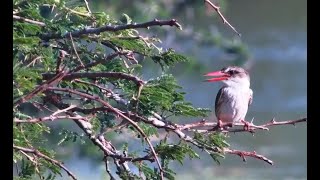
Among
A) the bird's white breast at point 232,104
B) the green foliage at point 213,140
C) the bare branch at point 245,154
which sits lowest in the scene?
the bare branch at point 245,154

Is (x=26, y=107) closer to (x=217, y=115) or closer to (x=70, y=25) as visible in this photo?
(x=70, y=25)

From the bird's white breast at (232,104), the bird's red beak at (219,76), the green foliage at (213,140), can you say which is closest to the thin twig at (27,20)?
the green foliage at (213,140)

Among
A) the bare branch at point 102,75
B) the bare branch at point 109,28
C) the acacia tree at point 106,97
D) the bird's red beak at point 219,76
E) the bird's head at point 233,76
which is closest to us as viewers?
the bare branch at point 109,28

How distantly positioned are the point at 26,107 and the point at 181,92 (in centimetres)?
54

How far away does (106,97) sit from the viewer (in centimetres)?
223

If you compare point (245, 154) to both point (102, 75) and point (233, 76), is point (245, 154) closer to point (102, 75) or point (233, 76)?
point (102, 75)

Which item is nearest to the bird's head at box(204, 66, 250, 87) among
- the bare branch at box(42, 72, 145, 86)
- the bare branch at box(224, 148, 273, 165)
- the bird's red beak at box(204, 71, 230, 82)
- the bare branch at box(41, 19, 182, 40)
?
the bird's red beak at box(204, 71, 230, 82)

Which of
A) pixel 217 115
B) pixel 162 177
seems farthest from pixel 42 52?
pixel 217 115

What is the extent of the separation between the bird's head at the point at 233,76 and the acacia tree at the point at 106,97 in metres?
0.49

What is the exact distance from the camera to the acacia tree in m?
1.95

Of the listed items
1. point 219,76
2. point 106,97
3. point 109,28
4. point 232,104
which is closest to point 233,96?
point 232,104

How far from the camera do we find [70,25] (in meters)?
2.06

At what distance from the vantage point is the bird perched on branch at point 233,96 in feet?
9.25

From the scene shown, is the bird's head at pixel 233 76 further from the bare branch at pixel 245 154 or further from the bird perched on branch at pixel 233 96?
the bare branch at pixel 245 154
